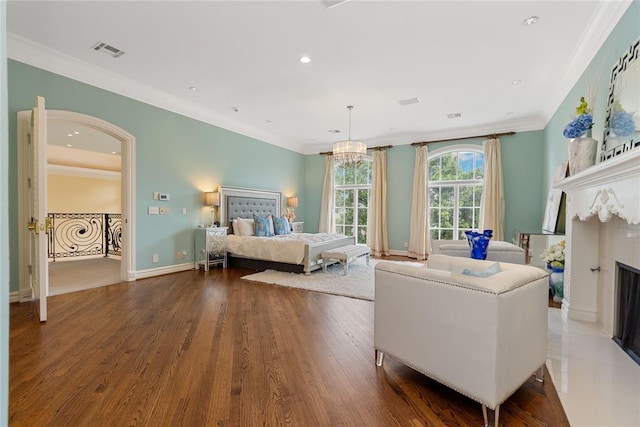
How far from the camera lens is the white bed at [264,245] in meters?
5.17

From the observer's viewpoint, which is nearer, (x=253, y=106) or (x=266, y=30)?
(x=266, y=30)

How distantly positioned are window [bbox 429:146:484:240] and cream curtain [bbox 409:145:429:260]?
11.4 inches

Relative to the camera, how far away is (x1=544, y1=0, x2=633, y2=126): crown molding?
2592mm

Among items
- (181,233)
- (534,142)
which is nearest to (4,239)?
(181,233)

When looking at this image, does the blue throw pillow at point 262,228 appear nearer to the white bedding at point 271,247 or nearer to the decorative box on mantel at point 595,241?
the white bedding at point 271,247

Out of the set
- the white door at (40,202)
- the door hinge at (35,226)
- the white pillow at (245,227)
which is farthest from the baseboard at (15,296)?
the white pillow at (245,227)

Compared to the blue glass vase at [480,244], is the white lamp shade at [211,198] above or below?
above

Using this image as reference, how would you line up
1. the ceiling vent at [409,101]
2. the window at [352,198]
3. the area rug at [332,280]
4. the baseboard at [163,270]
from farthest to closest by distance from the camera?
1. the window at [352,198]
2. the ceiling vent at [409,101]
3. the baseboard at [163,270]
4. the area rug at [332,280]

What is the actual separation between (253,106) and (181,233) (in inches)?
104

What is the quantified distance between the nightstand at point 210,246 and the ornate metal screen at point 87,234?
3672 mm

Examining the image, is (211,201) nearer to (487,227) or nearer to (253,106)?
(253,106)

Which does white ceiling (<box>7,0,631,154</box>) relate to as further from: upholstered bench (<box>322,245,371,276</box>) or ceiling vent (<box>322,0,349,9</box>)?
upholstered bench (<box>322,245,371,276</box>)

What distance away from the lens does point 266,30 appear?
124 inches

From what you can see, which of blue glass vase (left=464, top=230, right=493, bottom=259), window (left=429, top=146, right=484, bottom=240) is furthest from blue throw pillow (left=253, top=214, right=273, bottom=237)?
blue glass vase (left=464, top=230, right=493, bottom=259)
